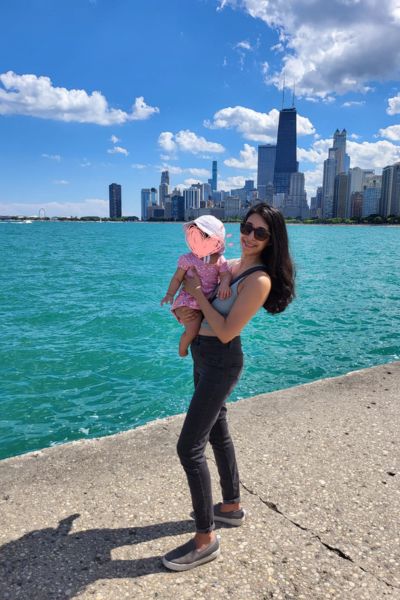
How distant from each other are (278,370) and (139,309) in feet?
28.1

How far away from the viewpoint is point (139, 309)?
1730 cm

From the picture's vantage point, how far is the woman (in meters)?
2.68

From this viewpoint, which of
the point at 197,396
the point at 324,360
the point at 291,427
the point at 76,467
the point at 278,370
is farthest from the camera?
the point at 324,360

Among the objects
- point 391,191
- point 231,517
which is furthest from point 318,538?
point 391,191

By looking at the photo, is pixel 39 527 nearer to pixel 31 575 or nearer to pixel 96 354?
pixel 31 575

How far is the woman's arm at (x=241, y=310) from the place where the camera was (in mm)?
2643

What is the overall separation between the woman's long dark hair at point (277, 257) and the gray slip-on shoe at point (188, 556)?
156 cm

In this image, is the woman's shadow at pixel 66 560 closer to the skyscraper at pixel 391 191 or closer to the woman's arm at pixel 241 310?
the woman's arm at pixel 241 310

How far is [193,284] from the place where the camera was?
280 cm

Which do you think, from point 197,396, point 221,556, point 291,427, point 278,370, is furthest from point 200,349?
point 278,370

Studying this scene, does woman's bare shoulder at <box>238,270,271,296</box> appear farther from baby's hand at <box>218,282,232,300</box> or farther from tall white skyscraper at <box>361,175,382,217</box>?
tall white skyscraper at <box>361,175,382,217</box>

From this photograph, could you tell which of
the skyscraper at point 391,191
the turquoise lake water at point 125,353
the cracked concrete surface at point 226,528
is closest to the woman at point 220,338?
the cracked concrete surface at point 226,528

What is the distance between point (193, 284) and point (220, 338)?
37 cm

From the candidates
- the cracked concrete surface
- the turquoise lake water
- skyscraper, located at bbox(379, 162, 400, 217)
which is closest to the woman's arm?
the cracked concrete surface
